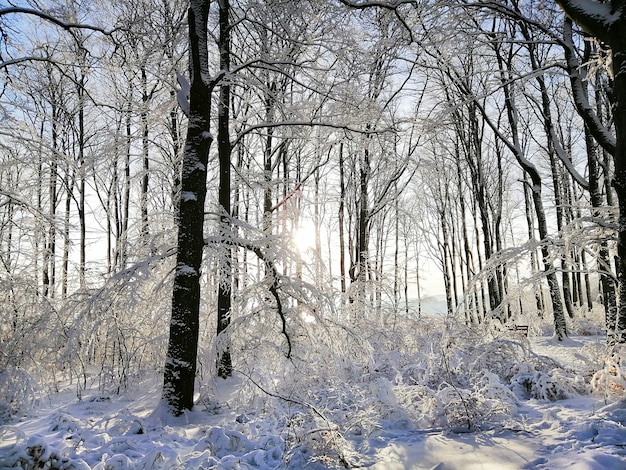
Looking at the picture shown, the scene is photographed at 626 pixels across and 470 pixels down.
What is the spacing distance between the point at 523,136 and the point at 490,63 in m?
7.53

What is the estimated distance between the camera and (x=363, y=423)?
168 inches

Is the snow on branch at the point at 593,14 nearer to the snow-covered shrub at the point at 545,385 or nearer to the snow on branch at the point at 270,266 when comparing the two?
the snow-covered shrub at the point at 545,385

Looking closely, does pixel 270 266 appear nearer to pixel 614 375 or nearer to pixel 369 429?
pixel 369 429

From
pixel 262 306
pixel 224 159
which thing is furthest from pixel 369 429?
pixel 224 159

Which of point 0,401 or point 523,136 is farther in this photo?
point 523,136

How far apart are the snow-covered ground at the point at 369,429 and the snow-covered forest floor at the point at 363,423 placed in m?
0.01

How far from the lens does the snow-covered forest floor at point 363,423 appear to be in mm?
3412

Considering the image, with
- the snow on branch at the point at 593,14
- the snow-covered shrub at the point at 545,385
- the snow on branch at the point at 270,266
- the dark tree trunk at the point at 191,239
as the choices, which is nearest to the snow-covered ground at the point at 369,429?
the snow-covered shrub at the point at 545,385

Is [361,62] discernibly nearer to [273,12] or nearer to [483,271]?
[273,12]

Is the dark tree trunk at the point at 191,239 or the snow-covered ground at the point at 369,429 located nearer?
the snow-covered ground at the point at 369,429

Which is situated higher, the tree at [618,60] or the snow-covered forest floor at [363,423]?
the tree at [618,60]

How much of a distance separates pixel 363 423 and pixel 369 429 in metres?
0.10

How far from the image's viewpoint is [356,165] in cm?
1720

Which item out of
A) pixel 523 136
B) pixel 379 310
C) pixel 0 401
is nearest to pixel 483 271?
pixel 379 310
